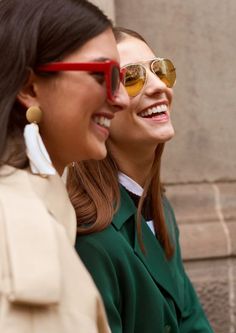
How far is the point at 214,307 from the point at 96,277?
2.34 metres

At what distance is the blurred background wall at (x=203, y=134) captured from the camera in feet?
15.4

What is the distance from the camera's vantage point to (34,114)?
203cm

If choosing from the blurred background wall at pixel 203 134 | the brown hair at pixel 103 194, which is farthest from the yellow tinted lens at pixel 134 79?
the blurred background wall at pixel 203 134

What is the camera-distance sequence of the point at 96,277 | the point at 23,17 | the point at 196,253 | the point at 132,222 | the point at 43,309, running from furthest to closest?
the point at 196,253 < the point at 132,222 < the point at 96,277 < the point at 23,17 < the point at 43,309

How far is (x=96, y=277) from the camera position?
2438mm

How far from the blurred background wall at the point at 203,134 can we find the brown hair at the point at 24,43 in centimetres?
267

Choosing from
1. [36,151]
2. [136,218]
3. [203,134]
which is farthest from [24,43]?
[203,134]

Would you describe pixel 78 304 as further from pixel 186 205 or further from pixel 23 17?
pixel 186 205

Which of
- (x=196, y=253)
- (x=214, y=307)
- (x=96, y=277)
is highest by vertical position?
(x=96, y=277)

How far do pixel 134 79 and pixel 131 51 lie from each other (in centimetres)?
12

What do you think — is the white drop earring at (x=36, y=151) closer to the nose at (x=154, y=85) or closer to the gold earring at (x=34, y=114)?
the gold earring at (x=34, y=114)

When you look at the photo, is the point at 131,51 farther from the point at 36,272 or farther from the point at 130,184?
the point at 36,272

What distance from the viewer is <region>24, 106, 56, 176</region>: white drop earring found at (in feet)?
6.51

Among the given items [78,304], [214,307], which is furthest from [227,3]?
[78,304]
